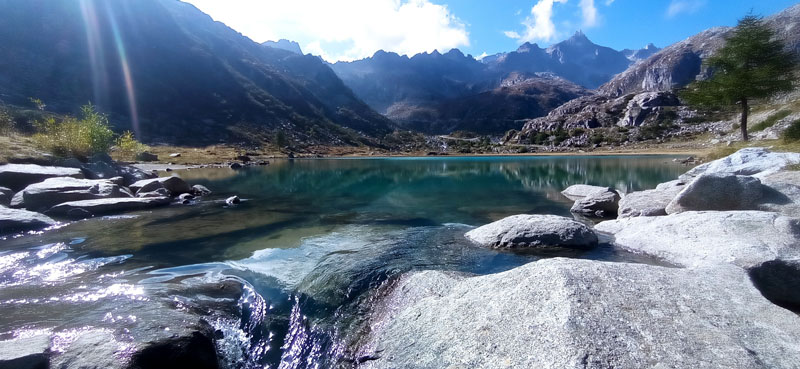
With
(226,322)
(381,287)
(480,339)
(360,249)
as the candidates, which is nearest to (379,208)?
(360,249)

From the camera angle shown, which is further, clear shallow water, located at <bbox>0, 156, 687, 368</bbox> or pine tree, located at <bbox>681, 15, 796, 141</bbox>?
pine tree, located at <bbox>681, 15, 796, 141</bbox>

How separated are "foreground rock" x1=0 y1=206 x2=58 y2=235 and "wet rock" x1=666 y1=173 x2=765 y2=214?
33685mm

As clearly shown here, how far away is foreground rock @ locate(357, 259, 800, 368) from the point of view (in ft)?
17.7

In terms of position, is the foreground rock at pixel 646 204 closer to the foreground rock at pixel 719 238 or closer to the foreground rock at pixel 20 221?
the foreground rock at pixel 719 238

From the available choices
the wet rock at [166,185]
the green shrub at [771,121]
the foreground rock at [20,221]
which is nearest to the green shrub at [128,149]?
the wet rock at [166,185]

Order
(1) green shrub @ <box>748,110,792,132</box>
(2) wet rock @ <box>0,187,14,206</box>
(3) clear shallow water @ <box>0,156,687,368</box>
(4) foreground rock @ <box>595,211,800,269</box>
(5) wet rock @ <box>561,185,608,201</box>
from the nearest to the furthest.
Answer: (3) clear shallow water @ <box>0,156,687,368</box>
(4) foreground rock @ <box>595,211,800,269</box>
(2) wet rock @ <box>0,187,14,206</box>
(5) wet rock @ <box>561,185,608,201</box>
(1) green shrub @ <box>748,110,792,132</box>

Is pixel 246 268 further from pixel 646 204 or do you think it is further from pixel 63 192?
pixel 63 192

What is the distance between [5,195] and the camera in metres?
24.4

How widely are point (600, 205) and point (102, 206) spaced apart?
34.9 meters

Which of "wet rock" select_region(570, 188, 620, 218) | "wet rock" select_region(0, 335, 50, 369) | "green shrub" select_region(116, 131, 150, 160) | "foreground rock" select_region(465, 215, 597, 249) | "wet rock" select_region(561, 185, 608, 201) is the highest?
"green shrub" select_region(116, 131, 150, 160)

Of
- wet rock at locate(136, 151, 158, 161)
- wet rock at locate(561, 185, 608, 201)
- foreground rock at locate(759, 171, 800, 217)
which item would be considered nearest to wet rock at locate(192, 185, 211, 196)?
wet rock at locate(561, 185, 608, 201)

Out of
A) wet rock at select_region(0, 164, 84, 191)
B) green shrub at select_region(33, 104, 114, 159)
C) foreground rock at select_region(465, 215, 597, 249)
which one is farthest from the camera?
green shrub at select_region(33, 104, 114, 159)

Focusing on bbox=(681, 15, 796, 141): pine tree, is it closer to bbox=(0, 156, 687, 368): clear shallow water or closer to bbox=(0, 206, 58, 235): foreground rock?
bbox=(0, 156, 687, 368): clear shallow water

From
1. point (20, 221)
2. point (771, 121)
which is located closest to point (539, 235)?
point (20, 221)
